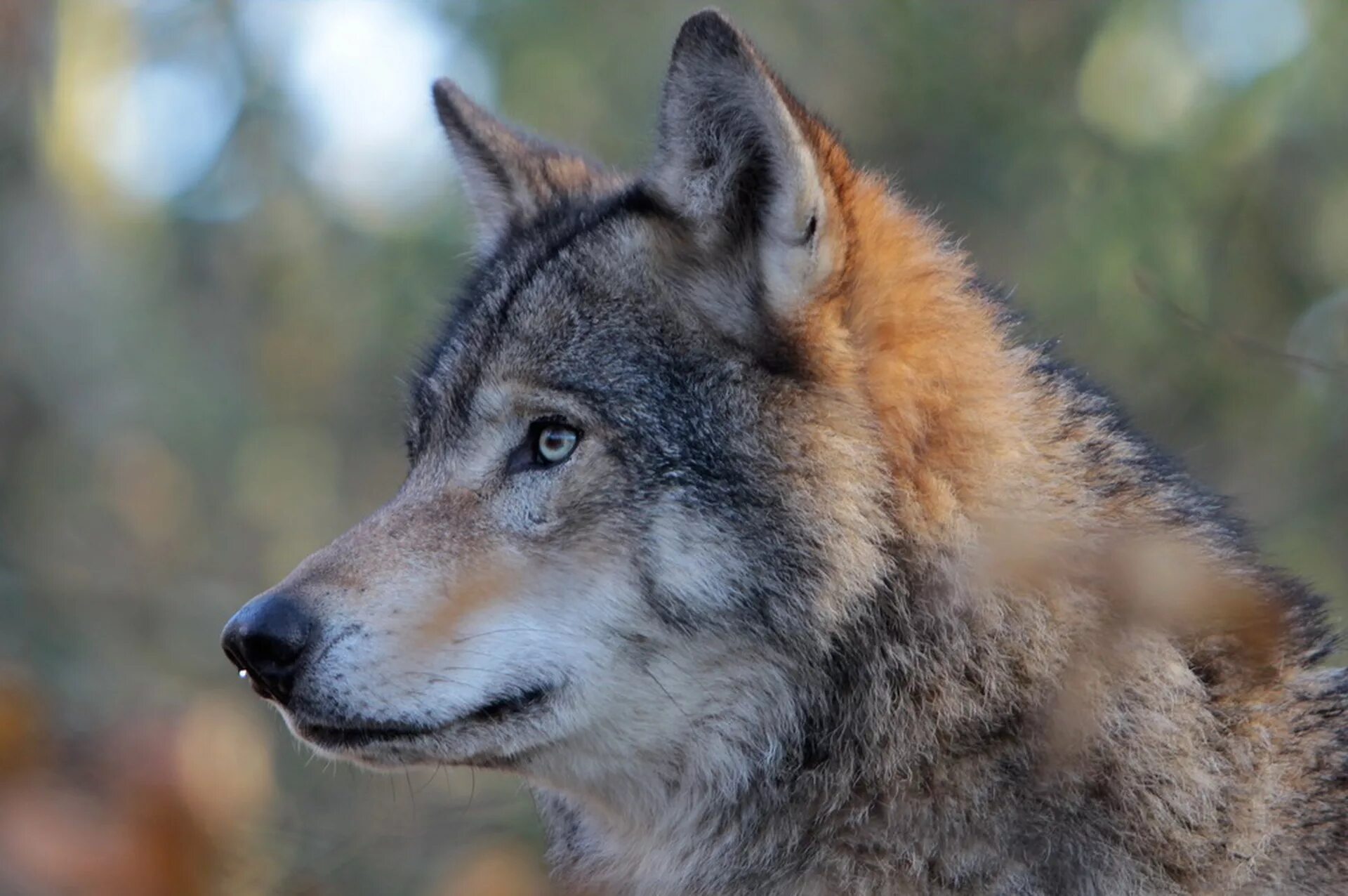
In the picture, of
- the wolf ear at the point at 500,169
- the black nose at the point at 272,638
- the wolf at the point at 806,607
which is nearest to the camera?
the wolf at the point at 806,607

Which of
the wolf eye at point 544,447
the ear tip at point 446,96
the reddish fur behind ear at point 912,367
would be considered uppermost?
the ear tip at point 446,96

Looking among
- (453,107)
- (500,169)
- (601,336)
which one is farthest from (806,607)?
(453,107)

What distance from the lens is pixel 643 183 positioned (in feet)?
13.0

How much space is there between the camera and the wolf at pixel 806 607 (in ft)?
10.9

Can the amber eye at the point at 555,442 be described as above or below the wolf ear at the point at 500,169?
below

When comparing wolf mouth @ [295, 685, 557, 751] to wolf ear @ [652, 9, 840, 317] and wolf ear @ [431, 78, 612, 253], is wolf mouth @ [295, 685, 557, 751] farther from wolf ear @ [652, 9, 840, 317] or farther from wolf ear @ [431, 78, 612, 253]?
wolf ear @ [431, 78, 612, 253]

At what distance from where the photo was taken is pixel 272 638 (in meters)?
3.47

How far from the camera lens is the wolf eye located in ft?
12.2

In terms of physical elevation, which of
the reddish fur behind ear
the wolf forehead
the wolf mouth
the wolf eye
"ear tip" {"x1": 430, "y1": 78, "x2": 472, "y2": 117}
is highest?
"ear tip" {"x1": 430, "y1": 78, "x2": 472, "y2": 117}

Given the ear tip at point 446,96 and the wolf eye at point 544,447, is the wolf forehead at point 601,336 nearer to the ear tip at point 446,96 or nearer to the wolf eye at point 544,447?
the wolf eye at point 544,447

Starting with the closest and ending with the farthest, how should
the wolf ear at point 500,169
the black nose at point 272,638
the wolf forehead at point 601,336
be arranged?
the black nose at point 272,638, the wolf forehead at point 601,336, the wolf ear at point 500,169

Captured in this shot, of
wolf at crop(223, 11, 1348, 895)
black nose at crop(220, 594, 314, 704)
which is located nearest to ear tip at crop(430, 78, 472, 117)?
wolf at crop(223, 11, 1348, 895)

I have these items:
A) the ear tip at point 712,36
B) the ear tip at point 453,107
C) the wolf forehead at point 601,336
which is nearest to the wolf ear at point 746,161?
the ear tip at point 712,36

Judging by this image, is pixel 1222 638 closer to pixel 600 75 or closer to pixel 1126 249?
pixel 1126 249
